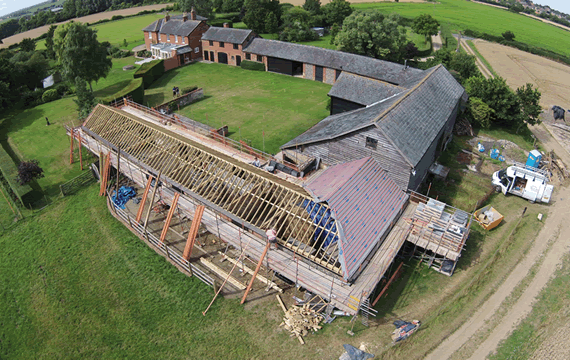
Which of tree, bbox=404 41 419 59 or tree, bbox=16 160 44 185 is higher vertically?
tree, bbox=404 41 419 59

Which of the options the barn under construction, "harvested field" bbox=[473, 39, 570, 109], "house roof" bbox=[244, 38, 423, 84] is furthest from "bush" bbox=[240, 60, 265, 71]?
"harvested field" bbox=[473, 39, 570, 109]

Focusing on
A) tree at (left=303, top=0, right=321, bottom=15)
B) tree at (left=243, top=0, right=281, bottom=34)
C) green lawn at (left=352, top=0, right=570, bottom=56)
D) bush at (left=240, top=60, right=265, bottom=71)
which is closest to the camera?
bush at (left=240, top=60, right=265, bottom=71)

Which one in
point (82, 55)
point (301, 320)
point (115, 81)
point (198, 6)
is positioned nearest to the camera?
point (301, 320)

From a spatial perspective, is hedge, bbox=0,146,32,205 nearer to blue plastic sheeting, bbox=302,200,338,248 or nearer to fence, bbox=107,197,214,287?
fence, bbox=107,197,214,287

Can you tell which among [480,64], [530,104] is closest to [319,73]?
[530,104]

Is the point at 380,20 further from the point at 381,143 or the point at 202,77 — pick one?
the point at 381,143

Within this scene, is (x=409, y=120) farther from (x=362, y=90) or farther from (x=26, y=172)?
(x=26, y=172)

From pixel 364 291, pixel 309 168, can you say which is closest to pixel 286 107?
pixel 309 168

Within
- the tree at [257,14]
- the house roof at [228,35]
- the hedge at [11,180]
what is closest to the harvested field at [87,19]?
the tree at [257,14]
